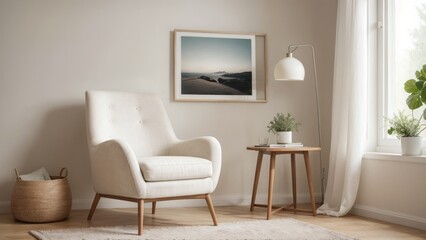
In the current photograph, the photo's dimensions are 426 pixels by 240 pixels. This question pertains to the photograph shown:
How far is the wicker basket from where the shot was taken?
3.89m

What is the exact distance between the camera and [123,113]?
168 inches

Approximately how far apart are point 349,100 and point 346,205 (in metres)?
0.82

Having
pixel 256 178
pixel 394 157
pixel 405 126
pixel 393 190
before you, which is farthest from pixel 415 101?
pixel 256 178

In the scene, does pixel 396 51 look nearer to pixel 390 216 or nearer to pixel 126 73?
pixel 390 216

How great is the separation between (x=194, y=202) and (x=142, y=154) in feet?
2.55

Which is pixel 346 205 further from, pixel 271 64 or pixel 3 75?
pixel 3 75

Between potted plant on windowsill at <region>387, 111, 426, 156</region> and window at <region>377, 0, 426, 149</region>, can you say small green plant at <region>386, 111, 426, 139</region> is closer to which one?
potted plant on windowsill at <region>387, 111, 426, 156</region>

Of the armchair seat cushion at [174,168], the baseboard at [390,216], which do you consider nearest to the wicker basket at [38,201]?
the armchair seat cushion at [174,168]

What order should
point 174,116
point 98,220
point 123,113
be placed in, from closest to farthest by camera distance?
point 98,220
point 123,113
point 174,116

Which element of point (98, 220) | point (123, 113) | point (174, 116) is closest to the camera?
point (98, 220)

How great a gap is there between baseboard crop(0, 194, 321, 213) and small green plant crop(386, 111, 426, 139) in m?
1.31

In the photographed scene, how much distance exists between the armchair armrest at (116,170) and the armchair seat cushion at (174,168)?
0.06m

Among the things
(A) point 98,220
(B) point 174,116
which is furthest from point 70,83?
(A) point 98,220

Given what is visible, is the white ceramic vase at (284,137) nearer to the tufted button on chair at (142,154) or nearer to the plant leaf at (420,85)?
the tufted button on chair at (142,154)
